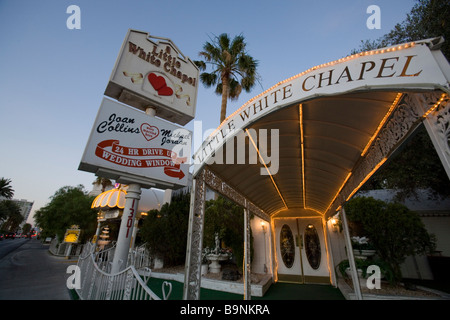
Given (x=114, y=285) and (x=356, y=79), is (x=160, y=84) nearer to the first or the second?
(x=114, y=285)

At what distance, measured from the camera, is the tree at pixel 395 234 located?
6.11 meters

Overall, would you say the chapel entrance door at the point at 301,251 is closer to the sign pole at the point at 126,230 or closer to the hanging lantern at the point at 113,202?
the sign pole at the point at 126,230

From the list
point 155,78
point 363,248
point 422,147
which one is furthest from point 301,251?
point 155,78

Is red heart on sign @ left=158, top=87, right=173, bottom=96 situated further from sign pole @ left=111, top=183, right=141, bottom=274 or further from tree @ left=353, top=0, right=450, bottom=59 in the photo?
tree @ left=353, top=0, right=450, bottom=59

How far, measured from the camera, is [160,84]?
7.06 meters

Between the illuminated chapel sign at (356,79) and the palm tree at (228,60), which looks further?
the palm tree at (228,60)

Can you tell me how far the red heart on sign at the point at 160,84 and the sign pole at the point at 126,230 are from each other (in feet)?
11.8

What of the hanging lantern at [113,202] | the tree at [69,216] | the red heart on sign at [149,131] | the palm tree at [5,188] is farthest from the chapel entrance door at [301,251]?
the palm tree at [5,188]

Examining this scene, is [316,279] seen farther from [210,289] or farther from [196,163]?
[196,163]

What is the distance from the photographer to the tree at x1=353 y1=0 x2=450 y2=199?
6.29 metres

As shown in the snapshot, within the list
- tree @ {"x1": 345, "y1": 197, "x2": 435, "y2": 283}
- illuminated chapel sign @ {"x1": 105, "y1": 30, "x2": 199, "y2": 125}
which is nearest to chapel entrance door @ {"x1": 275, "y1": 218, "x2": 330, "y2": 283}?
tree @ {"x1": 345, "y1": 197, "x2": 435, "y2": 283}

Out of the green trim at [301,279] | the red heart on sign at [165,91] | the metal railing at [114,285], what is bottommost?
the green trim at [301,279]

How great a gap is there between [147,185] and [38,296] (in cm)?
397
